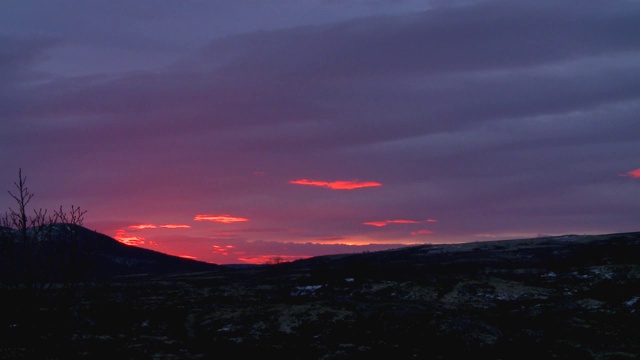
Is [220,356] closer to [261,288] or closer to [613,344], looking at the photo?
[613,344]

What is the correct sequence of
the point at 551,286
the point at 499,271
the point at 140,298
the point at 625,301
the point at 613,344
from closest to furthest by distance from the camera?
the point at 613,344 → the point at 625,301 → the point at 551,286 → the point at 140,298 → the point at 499,271

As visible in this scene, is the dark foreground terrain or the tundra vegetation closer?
the tundra vegetation

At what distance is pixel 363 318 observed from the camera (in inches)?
2352

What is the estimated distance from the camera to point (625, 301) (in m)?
63.8

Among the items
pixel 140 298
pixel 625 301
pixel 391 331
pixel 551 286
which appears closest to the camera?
pixel 391 331

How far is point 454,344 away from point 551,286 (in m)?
33.0

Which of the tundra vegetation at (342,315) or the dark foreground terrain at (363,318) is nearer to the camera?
the tundra vegetation at (342,315)

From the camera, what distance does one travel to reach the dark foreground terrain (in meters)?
47.4

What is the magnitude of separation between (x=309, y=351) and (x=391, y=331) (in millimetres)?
9440

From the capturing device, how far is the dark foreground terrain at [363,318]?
47.4 metres

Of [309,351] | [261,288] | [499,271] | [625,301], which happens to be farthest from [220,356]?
[499,271]

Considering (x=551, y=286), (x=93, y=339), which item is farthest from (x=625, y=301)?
(x=93, y=339)

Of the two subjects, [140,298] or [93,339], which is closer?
[93,339]

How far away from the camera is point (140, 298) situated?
90.4 meters
